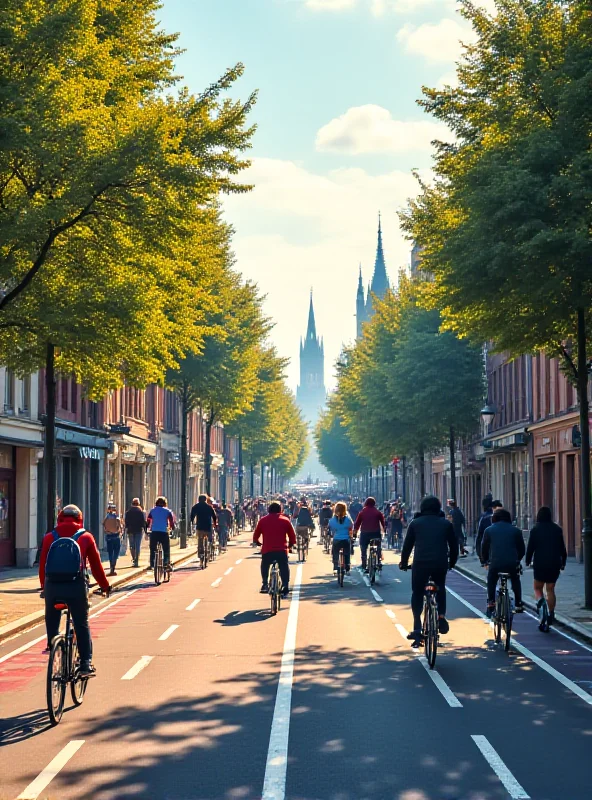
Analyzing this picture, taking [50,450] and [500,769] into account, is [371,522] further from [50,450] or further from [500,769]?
[500,769]

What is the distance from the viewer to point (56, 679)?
1034cm

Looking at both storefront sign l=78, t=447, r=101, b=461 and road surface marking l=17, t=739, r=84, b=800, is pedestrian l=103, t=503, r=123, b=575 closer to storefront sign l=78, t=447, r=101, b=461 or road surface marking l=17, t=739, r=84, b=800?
storefront sign l=78, t=447, r=101, b=461

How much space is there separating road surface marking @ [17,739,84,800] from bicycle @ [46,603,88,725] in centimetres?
71

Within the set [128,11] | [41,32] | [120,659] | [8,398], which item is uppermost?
[128,11]

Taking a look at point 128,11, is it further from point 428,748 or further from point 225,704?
point 428,748

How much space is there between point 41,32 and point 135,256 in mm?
4102

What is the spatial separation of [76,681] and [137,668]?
2.75m

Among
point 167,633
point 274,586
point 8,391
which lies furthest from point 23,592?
point 8,391

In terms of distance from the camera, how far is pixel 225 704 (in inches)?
444

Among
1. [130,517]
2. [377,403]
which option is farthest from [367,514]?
[377,403]

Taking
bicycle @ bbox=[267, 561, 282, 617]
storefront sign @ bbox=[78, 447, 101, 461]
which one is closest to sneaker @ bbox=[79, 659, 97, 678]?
bicycle @ bbox=[267, 561, 282, 617]

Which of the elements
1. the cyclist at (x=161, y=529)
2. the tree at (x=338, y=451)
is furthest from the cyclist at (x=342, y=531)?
the tree at (x=338, y=451)

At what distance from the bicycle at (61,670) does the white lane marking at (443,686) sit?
3561 mm

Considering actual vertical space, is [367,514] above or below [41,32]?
below
